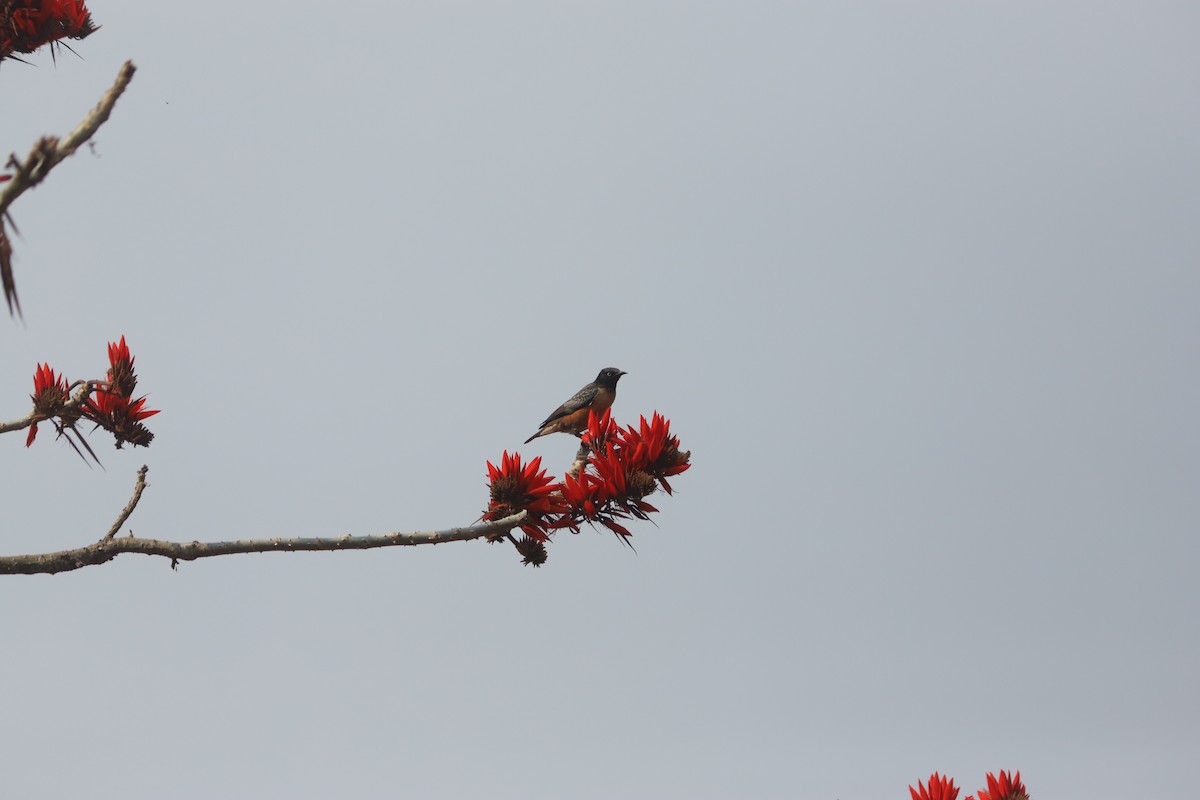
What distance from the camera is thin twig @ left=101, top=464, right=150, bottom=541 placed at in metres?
5.26

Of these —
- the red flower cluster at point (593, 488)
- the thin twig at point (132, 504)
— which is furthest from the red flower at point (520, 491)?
the thin twig at point (132, 504)

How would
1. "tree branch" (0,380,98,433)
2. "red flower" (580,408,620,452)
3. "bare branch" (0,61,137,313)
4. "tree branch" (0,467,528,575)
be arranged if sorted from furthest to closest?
"tree branch" (0,380,98,433) < "red flower" (580,408,620,452) < "tree branch" (0,467,528,575) < "bare branch" (0,61,137,313)

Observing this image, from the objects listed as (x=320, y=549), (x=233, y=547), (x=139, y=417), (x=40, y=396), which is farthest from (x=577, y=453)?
(x=40, y=396)

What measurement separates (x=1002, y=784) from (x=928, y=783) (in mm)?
400

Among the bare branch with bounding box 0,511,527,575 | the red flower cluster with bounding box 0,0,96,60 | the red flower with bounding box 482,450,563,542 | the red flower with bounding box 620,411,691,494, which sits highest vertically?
the red flower cluster with bounding box 0,0,96,60

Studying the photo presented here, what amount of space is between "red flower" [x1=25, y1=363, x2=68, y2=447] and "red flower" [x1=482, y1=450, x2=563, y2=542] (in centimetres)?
224

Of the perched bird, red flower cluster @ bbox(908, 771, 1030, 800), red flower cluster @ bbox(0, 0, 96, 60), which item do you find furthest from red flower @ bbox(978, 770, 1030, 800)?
red flower cluster @ bbox(0, 0, 96, 60)

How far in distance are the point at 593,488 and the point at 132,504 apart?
223cm

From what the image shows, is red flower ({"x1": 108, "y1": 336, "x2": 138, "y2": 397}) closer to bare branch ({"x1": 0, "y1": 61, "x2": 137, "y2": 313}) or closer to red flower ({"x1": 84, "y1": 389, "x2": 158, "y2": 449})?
red flower ({"x1": 84, "y1": 389, "x2": 158, "y2": 449})

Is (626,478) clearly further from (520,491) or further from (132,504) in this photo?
(132,504)

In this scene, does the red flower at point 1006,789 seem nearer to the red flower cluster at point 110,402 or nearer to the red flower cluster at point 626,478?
the red flower cluster at point 626,478

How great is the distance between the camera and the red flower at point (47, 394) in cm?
546

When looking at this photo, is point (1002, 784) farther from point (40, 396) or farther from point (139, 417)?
point (40, 396)

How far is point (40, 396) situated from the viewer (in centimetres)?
550
